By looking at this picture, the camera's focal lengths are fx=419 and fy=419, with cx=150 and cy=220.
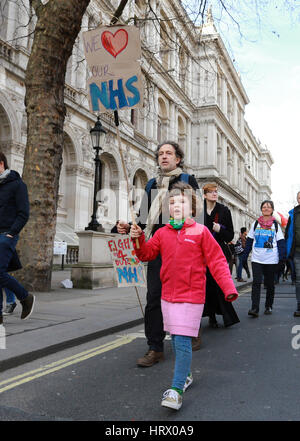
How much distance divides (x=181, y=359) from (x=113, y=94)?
2.86 metres

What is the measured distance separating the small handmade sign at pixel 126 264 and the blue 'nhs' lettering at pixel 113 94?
1644 millimetres

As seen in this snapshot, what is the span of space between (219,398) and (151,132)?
27438mm

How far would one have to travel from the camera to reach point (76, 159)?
1983cm

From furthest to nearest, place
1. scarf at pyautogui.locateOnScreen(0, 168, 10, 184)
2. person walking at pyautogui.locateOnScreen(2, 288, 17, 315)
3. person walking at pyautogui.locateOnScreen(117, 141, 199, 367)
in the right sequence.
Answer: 1. person walking at pyautogui.locateOnScreen(2, 288, 17, 315)
2. scarf at pyautogui.locateOnScreen(0, 168, 10, 184)
3. person walking at pyautogui.locateOnScreen(117, 141, 199, 367)

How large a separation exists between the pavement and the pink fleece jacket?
171 centimetres

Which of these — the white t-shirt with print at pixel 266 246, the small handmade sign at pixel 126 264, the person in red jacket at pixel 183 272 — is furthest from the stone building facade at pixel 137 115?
the person in red jacket at pixel 183 272

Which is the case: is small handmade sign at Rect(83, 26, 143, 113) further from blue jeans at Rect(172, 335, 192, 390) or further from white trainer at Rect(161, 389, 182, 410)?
white trainer at Rect(161, 389, 182, 410)

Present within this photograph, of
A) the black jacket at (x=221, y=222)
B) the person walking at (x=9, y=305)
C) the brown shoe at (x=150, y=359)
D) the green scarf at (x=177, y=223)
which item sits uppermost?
the black jacket at (x=221, y=222)

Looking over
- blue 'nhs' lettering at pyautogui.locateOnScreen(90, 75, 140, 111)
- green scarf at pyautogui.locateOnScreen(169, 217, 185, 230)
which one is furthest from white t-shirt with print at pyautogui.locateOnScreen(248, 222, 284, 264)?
green scarf at pyautogui.locateOnScreen(169, 217, 185, 230)

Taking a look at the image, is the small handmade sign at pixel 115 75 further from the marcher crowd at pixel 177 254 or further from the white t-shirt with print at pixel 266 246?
the white t-shirt with print at pixel 266 246

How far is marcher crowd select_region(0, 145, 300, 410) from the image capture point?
281cm

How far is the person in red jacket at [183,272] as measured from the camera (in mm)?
2770

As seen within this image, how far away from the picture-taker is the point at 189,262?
2891 mm
